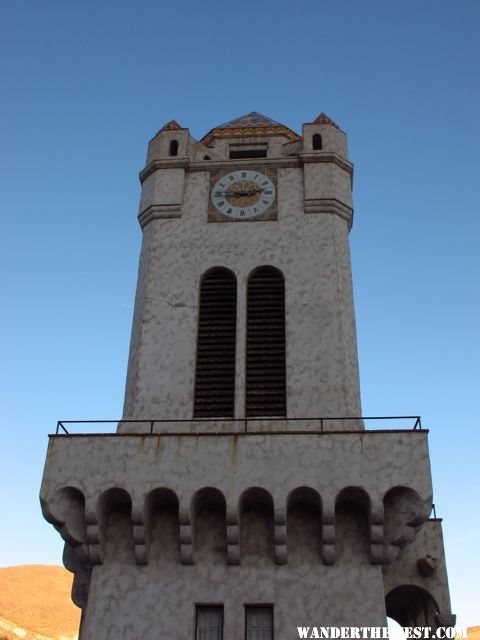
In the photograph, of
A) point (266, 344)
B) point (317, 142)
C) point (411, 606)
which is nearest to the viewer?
point (411, 606)

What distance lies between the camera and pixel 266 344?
21375 millimetres

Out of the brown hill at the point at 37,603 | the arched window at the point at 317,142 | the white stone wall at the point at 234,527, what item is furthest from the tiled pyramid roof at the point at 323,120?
the brown hill at the point at 37,603

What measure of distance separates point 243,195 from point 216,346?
5.57 metres

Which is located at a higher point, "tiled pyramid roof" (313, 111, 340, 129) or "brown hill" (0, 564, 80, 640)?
"tiled pyramid roof" (313, 111, 340, 129)

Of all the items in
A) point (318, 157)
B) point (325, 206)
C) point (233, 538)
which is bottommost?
point (233, 538)

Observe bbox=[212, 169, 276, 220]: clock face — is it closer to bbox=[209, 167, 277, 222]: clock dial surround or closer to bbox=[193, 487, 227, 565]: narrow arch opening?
bbox=[209, 167, 277, 222]: clock dial surround

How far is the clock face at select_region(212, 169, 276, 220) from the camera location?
79.8 feet

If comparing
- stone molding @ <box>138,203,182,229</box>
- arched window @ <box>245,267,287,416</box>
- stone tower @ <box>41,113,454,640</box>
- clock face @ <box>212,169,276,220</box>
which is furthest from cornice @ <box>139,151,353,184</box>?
arched window @ <box>245,267,287,416</box>

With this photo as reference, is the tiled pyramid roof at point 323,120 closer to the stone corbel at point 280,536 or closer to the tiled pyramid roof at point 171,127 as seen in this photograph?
the tiled pyramid roof at point 171,127

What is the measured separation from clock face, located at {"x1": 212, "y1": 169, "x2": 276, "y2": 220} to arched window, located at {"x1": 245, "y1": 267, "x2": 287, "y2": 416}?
7.72ft

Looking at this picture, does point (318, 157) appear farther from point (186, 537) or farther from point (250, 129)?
point (186, 537)

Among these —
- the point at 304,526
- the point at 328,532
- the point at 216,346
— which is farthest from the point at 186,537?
the point at 216,346

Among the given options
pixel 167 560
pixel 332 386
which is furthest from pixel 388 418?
pixel 167 560

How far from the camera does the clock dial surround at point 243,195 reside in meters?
24.2
